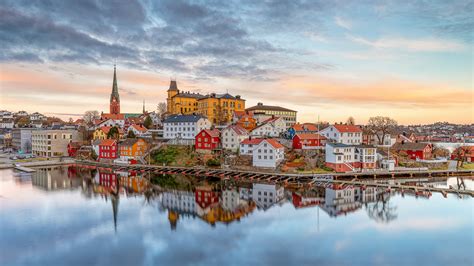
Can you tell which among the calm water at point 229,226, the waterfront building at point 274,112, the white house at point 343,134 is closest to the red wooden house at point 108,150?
the calm water at point 229,226

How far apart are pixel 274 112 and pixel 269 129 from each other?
43.3 feet

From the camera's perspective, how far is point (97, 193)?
3041 cm

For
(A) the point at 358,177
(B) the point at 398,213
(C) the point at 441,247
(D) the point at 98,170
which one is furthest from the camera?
(D) the point at 98,170

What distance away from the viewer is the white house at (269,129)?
4780cm

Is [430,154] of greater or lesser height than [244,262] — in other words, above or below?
above

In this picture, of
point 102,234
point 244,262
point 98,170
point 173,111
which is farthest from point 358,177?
point 173,111

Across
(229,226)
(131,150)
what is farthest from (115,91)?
(229,226)

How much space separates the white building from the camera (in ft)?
86.1

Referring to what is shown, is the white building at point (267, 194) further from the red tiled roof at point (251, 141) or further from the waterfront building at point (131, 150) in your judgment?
the waterfront building at point (131, 150)

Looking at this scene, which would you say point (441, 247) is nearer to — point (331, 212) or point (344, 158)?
point (331, 212)

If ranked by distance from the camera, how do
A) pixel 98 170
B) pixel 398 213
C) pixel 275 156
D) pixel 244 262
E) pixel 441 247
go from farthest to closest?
pixel 98 170, pixel 275 156, pixel 398 213, pixel 441 247, pixel 244 262

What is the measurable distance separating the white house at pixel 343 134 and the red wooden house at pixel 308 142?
2.10m

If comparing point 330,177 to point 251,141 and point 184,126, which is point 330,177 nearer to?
point 251,141

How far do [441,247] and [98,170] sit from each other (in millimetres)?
37500
